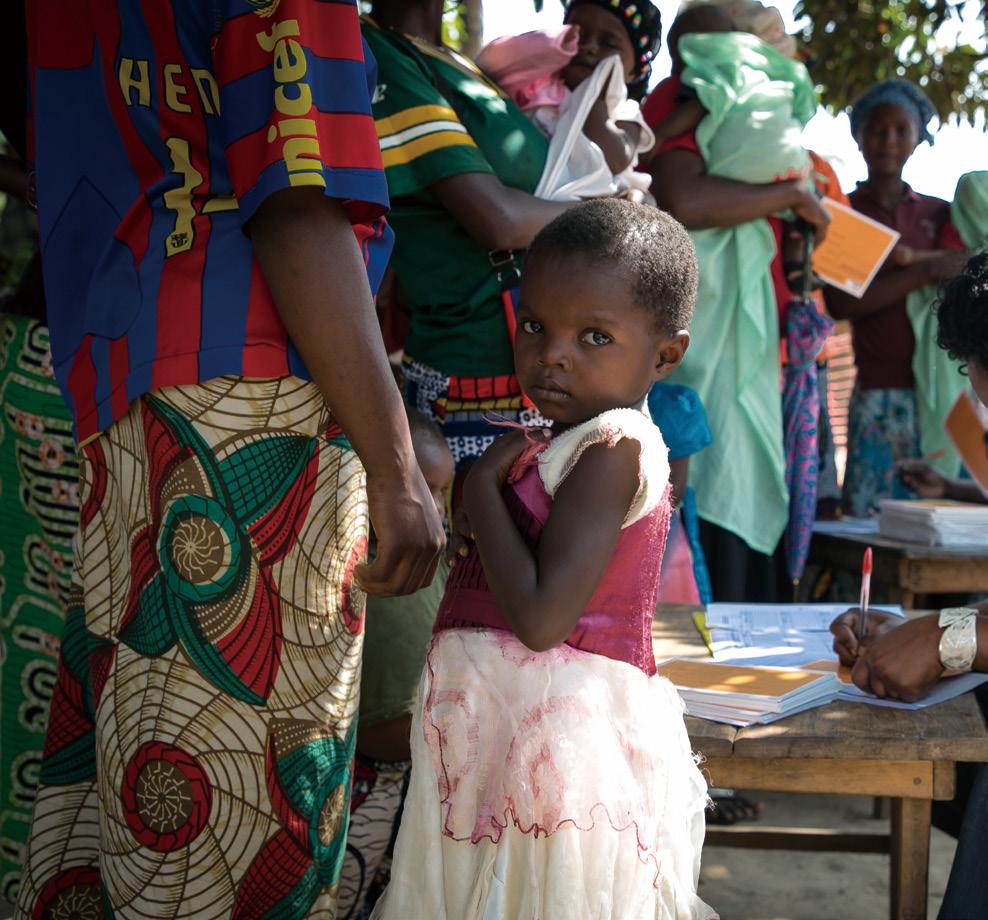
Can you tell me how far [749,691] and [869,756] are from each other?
220 mm

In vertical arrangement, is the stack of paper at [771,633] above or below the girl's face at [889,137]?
below

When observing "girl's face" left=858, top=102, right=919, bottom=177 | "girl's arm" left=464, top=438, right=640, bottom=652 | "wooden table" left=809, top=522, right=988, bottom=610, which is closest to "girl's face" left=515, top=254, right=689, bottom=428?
"girl's arm" left=464, top=438, right=640, bottom=652

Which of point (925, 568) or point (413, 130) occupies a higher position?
point (413, 130)

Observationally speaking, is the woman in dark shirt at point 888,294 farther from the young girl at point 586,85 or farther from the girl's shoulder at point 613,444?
the girl's shoulder at point 613,444

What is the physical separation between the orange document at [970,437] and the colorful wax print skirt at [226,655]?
9.72 ft

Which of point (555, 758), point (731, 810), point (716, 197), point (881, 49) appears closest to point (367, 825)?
point (555, 758)

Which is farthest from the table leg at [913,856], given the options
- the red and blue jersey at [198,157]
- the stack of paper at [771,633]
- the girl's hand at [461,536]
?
the red and blue jersey at [198,157]

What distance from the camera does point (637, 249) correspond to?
145cm

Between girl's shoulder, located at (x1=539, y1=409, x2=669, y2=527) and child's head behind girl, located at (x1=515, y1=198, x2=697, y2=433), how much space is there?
55 mm

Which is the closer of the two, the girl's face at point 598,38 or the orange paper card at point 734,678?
the orange paper card at point 734,678

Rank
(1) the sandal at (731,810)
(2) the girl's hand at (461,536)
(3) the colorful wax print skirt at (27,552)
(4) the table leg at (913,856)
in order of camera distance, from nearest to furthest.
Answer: (2) the girl's hand at (461,536) → (4) the table leg at (913,856) → (3) the colorful wax print skirt at (27,552) → (1) the sandal at (731,810)

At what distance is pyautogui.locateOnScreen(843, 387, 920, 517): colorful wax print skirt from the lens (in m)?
4.52

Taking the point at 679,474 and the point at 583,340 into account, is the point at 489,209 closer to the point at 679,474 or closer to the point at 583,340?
the point at 583,340

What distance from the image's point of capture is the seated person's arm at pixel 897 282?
438cm
